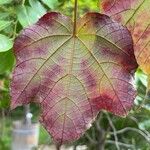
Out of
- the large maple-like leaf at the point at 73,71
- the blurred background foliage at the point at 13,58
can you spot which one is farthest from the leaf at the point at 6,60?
the large maple-like leaf at the point at 73,71

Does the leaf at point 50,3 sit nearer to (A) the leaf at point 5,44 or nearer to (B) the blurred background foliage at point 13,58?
(B) the blurred background foliage at point 13,58

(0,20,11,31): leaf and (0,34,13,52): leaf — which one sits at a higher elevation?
(0,20,11,31): leaf

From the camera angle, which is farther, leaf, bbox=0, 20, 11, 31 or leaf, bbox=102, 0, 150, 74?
leaf, bbox=0, 20, 11, 31

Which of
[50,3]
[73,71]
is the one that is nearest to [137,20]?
[73,71]

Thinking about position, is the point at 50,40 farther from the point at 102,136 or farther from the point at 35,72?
the point at 102,136

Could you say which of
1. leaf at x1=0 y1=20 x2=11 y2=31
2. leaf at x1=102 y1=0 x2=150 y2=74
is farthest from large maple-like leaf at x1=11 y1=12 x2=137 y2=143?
leaf at x1=0 y1=20 x2=11 y2=31

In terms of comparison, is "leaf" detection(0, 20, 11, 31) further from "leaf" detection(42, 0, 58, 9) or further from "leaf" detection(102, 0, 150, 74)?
"leaf" detection(102, 0, 150, 74)

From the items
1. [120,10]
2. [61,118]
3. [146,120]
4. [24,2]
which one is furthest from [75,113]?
[146,120]

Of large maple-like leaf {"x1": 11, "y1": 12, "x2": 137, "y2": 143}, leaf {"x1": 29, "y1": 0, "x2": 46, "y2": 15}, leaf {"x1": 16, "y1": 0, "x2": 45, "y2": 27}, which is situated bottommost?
large maple-like leaf {"x1": 11, "y1": 12, "x2": 137, "y2": 143}
